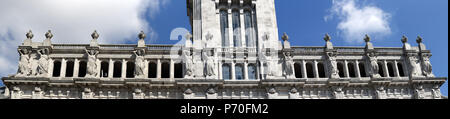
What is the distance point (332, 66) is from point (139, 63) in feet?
58.2

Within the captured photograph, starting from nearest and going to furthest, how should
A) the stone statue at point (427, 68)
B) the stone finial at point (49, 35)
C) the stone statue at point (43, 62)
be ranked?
the stone statue at point (43, 62), the stone finial at point (49, 35), the stone statue at point (427, 68)

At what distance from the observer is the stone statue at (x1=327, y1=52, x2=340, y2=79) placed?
43.2 meters

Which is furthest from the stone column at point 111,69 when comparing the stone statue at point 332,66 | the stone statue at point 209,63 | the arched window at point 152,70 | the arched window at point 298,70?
the stone statue at point 332,66

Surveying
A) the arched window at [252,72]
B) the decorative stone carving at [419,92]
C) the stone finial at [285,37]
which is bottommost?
the decorative stone carving at [419,92]

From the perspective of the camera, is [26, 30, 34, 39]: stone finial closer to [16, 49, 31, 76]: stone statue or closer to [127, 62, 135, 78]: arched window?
[16, 49, 31, 76]: stone statue

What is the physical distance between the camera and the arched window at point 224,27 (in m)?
45.7

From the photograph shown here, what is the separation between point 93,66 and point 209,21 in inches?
465

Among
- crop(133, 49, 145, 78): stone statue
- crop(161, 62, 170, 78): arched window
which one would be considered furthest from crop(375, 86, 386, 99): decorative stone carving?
crop(133, 49, 145, 78): stone statue

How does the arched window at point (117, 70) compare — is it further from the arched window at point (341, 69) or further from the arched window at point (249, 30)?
the arched window at point (341, 69)

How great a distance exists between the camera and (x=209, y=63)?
4250cm

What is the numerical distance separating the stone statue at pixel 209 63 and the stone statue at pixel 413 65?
18.7m

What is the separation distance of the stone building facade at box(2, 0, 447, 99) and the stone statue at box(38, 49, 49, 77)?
88mm

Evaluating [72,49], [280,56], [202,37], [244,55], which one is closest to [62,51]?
[72,49]
